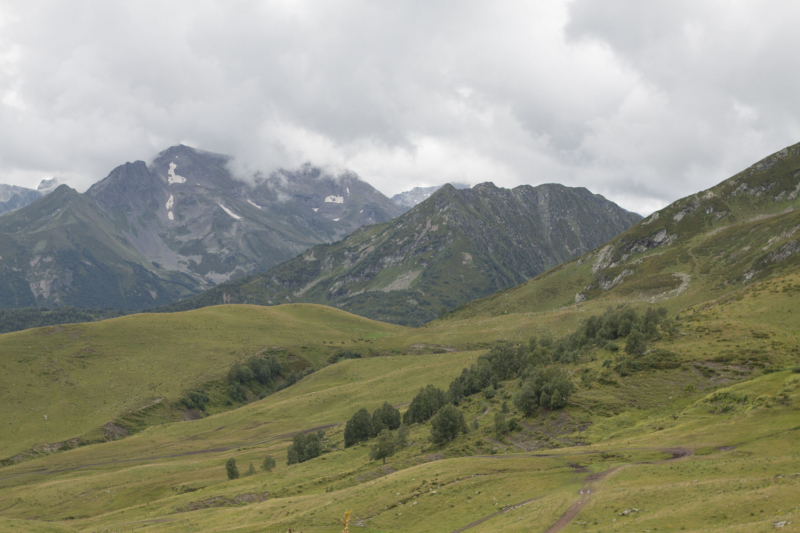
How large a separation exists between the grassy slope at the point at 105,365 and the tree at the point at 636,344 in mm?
125382

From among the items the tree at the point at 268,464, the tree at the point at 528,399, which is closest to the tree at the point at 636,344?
the tree at the point at 528,399

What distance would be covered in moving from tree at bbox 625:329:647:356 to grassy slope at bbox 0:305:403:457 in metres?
125

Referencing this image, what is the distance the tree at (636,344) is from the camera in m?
67.9

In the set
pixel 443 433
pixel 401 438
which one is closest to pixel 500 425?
pixel 443 433

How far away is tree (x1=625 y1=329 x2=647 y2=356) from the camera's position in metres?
67.9

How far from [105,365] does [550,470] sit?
15292 cm

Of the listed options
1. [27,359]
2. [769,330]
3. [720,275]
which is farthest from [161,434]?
[720,275]

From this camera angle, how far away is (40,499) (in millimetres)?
73125

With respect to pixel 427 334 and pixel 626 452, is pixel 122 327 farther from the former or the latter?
pixel 626 452

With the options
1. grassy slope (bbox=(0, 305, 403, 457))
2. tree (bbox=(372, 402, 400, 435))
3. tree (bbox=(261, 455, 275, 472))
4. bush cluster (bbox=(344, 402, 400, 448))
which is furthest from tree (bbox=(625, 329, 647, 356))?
grassy slope (bbox=(0, 305, 403, 457))

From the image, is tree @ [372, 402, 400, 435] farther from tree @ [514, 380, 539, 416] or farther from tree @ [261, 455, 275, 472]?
tree @ [514, 380, 539, 416]

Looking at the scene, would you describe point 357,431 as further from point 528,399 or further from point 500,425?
point 528,399

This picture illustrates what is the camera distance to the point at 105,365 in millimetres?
150625

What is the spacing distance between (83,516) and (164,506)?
1656 cm
